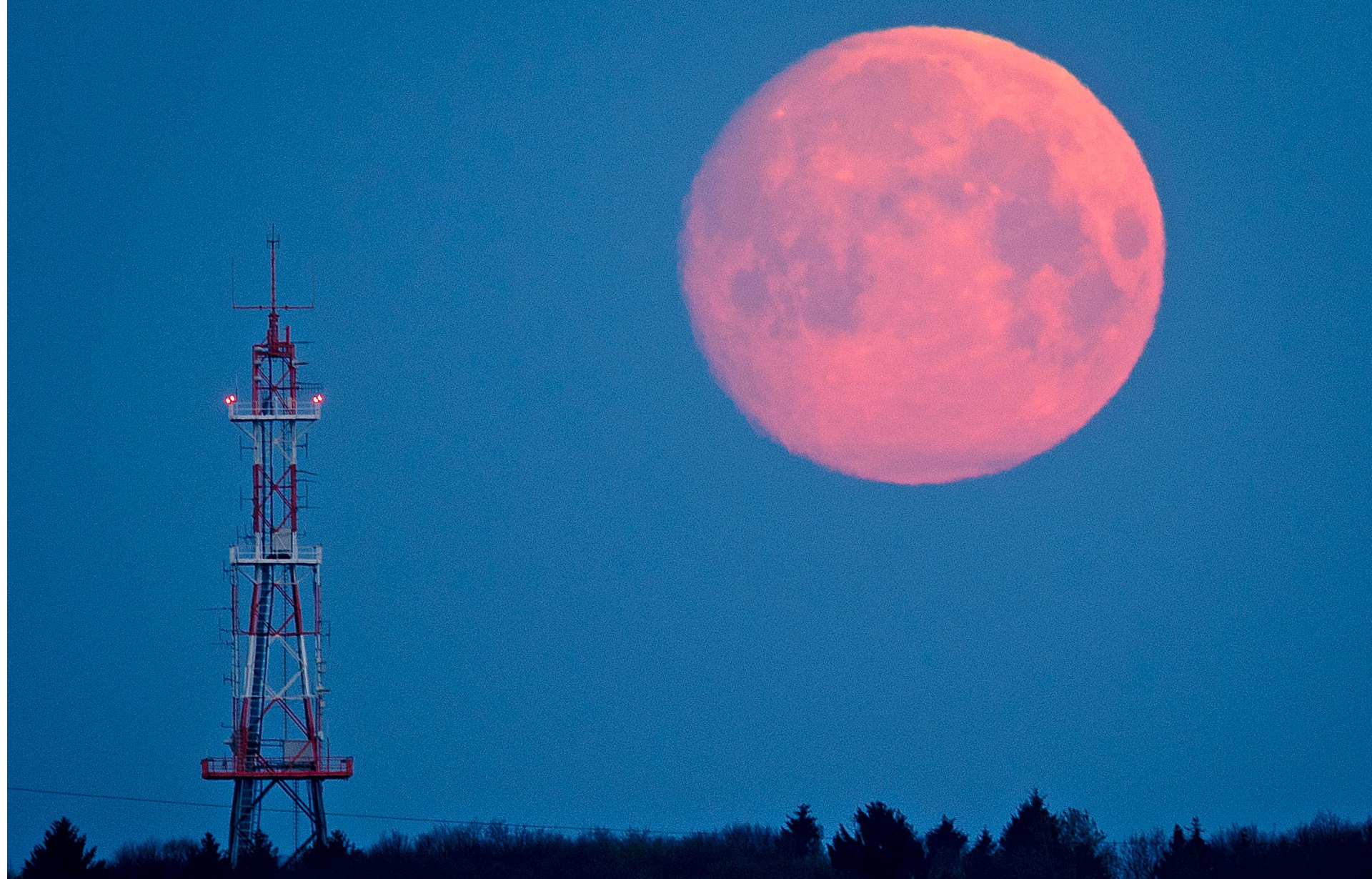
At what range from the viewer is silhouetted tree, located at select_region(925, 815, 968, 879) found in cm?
8381

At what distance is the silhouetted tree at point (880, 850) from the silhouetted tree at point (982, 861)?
2247mm

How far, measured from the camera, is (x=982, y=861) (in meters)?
84.8

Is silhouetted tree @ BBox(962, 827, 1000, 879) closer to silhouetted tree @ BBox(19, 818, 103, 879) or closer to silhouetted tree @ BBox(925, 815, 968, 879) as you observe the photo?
silhouetted tree @ BBox(925, 815, 968, 879)

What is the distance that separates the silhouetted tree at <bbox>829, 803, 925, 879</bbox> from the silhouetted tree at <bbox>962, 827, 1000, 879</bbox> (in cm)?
225

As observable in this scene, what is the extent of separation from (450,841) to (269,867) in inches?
936

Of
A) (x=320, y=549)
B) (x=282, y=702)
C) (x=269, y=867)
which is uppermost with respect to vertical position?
(x=320, y=549)

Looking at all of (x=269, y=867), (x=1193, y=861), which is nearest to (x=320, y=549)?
(x=269, y=867)

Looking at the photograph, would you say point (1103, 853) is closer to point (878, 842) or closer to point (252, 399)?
point (878, 842)

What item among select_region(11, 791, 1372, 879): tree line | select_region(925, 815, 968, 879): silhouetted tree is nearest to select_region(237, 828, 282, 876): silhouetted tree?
select_region(11, 791, 1372, 879): tree line

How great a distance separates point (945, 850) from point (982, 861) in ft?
30.5

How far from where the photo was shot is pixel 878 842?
78125 millimetres

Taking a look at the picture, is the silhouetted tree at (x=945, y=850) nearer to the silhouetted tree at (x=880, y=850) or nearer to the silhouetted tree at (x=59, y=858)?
the silhouetted tree at (x=880, y=850)

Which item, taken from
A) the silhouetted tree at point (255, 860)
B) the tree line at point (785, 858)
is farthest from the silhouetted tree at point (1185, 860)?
the silhouetted tree at point (255, 860)

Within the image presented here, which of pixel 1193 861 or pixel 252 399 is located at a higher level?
pixel 252 399
